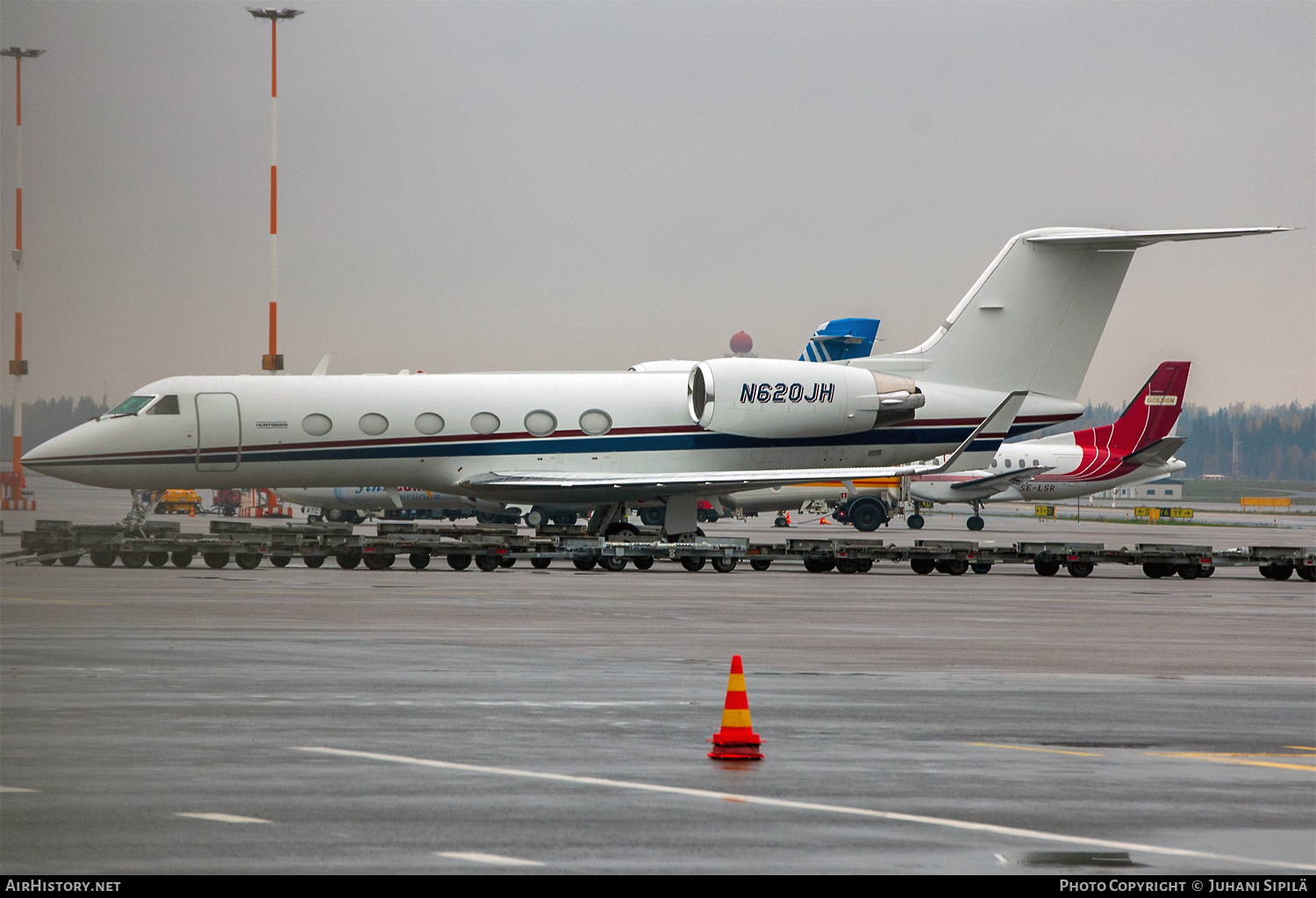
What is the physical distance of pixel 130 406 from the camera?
30859mm

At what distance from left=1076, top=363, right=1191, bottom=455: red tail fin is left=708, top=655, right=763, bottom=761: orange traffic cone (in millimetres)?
53192

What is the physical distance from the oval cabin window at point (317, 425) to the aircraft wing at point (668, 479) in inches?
126

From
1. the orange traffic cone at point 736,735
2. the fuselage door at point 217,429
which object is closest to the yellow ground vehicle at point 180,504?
the fuselage door at point 217,429

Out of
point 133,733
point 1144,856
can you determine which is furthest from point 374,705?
point 1144,856

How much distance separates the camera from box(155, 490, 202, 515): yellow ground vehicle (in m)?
77.2

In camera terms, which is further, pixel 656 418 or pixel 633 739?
pixel 656 418

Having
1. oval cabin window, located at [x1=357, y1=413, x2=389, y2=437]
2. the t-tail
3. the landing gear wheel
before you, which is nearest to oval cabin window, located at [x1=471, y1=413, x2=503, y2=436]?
oval cabin window, located at [x1=357, y1=413, x2=389, y2=437]

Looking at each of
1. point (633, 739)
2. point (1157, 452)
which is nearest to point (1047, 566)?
point (633, 739)

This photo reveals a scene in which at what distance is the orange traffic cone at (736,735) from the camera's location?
32.3 ft

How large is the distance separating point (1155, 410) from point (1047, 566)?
31.5 meters

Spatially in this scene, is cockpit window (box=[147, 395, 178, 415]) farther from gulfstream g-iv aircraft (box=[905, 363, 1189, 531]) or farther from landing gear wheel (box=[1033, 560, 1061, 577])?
gulfstream g-iv aircraft (box=[905, 363, 1189, 531])

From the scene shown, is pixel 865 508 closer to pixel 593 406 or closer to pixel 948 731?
pixel 593 406

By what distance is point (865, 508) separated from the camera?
176 feet

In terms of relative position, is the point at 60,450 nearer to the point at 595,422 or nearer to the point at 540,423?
the point at 540,423
